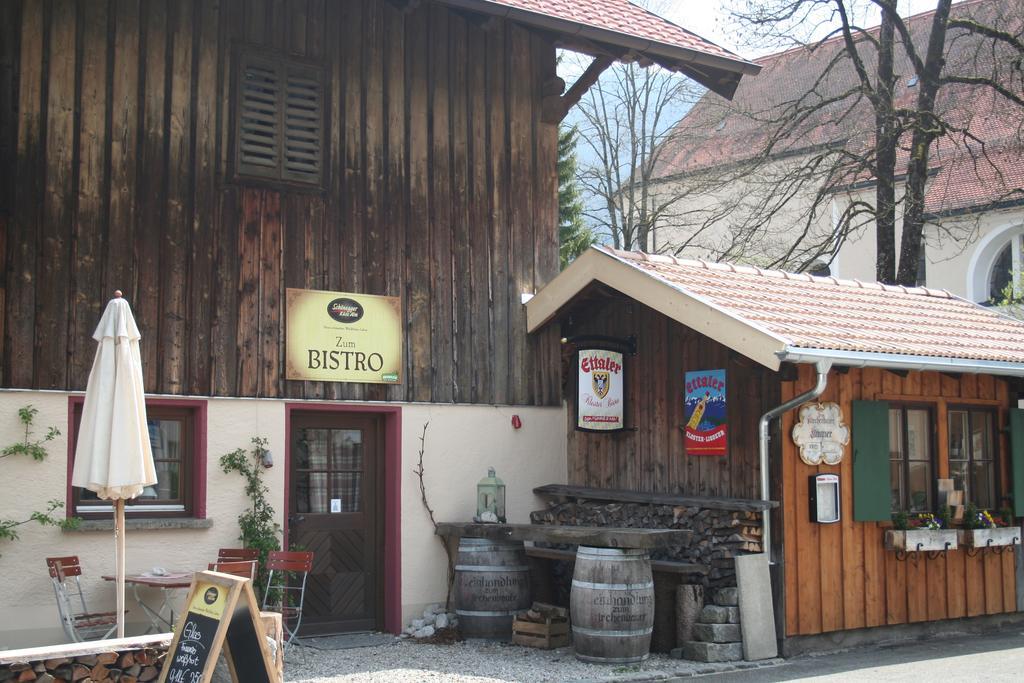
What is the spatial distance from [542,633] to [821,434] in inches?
115

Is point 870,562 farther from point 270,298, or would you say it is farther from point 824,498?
point 270,298

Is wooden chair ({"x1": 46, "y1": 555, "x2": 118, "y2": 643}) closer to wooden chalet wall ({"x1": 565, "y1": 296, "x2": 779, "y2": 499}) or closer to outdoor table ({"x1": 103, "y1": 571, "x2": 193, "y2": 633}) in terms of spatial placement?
outdoor table ({"x1": 103, "y1": 571, "x2": 193, "y2": 633})

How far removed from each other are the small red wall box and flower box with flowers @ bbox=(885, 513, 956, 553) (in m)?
0.76

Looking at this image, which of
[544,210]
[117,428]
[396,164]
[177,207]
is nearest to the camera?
[117,428]

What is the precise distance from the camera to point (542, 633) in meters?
9.91

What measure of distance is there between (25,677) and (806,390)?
638cm

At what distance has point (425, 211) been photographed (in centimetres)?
1120

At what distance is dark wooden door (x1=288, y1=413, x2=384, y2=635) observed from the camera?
1043 cm

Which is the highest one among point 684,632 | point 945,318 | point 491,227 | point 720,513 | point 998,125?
point 998,125

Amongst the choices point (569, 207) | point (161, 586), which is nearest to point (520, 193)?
point (161, 586)

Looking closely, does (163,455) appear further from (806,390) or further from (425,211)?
(806,390)

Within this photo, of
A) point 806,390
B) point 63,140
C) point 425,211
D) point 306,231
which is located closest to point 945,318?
point 806,390

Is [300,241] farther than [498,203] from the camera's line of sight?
No

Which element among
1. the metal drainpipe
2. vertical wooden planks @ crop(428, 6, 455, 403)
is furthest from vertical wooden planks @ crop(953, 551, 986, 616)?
vertical wooden planks @ crop(428, 6, 455, 403)
